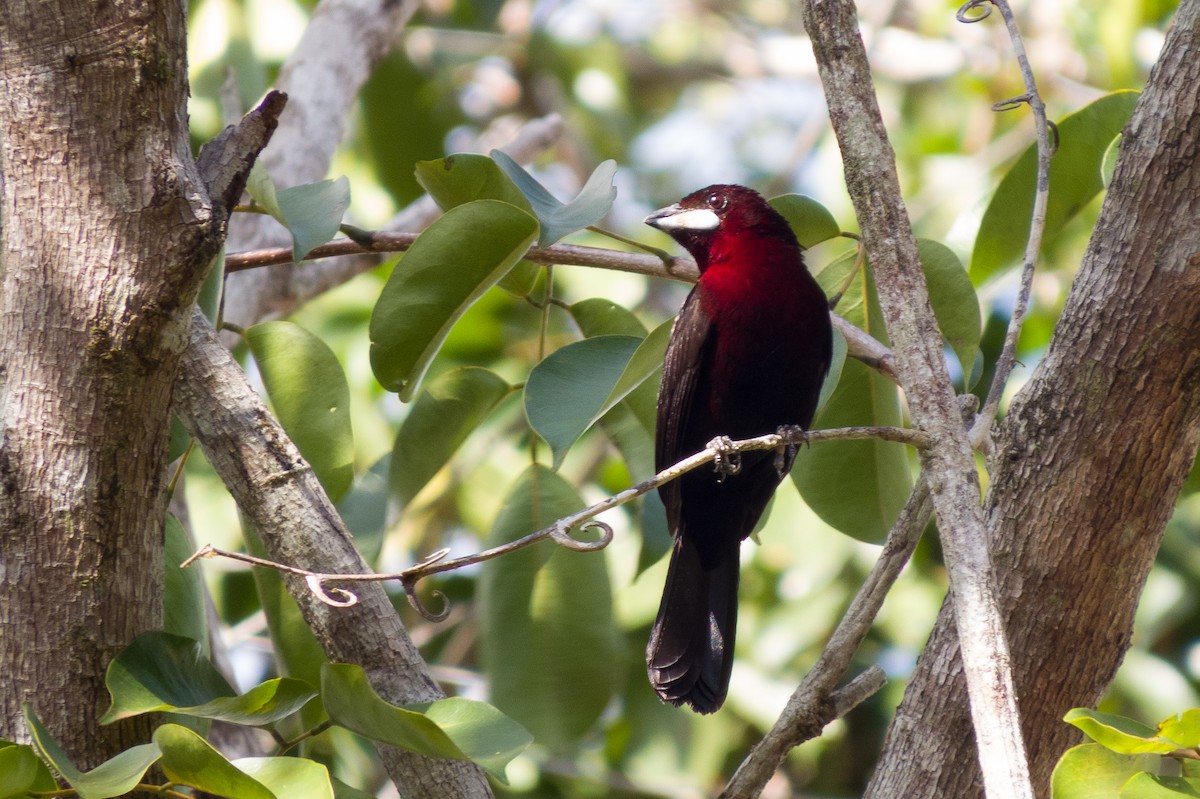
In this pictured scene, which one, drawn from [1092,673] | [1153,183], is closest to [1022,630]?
[1092,673]

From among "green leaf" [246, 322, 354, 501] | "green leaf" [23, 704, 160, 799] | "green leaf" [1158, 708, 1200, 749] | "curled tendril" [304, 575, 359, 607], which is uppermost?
"green leaf" [246, 322, 354, 501]

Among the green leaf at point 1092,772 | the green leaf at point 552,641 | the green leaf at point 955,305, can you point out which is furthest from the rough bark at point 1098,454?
the green leaf at point 552,641

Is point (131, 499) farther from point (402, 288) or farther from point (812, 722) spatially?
point (812, 722)

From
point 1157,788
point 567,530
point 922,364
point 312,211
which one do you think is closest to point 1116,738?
point 1157,788

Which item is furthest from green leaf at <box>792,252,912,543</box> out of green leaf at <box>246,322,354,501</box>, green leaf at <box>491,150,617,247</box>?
green leaf at <box>246,322,354,501</box>

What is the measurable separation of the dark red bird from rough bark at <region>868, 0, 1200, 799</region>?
0.75 meters

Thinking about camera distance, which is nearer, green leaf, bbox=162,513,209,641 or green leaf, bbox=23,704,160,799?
green leaf, bbox=23,704,160,799

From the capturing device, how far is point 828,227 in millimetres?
2801

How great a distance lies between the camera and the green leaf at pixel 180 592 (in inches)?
86.0

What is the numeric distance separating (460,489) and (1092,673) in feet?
9.51

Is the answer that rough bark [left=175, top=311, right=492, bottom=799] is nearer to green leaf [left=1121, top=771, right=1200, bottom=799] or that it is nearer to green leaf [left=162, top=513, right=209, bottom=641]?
green leaf [left=162, top=513, right=209, bottom=641]

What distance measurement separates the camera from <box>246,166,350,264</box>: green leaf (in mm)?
2229

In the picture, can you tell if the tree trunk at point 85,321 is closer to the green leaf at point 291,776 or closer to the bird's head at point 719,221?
the green leaf at point 291,776

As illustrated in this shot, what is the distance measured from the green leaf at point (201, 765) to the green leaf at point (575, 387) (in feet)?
2.48
